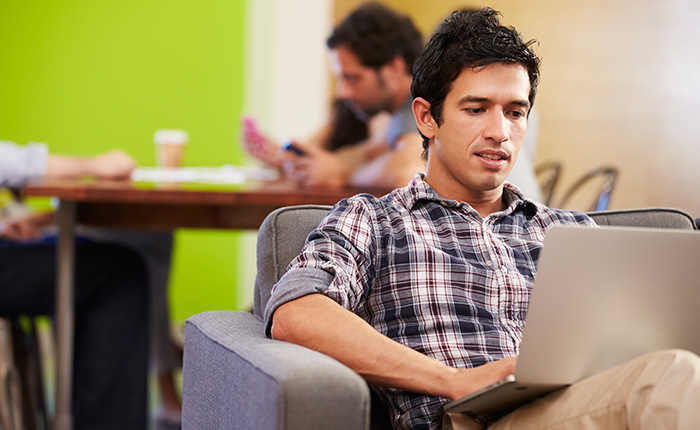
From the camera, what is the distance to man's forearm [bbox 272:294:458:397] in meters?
1.16

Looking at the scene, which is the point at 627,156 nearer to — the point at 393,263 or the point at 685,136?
the point at 685,136

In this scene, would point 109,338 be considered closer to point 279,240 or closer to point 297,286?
point 279,240

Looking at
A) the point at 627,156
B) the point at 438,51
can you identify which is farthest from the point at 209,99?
the point at 438,51

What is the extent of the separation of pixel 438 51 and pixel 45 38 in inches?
131

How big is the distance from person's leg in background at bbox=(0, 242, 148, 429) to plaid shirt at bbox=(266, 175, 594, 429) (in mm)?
1339

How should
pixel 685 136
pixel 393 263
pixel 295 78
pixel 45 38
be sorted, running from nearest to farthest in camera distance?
pixel 393 263 < pixel 685 136 < pixel 45 38 < pixel 295 78

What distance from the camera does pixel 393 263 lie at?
135cm

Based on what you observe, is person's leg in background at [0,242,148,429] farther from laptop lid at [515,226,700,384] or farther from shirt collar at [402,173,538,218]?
laptop lid at [515,226,700,384]

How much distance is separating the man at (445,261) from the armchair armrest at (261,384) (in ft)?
0.30

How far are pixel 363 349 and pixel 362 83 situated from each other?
1716 mm

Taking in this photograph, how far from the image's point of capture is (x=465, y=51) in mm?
1396

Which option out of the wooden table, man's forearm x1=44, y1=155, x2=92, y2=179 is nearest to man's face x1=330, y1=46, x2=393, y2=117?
the wooden table

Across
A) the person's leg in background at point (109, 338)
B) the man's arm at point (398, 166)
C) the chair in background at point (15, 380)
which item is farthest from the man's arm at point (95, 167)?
the man's arm at point (398, 166)

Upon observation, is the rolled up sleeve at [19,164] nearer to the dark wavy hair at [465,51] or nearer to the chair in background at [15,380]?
the chair in background at [15,380]
